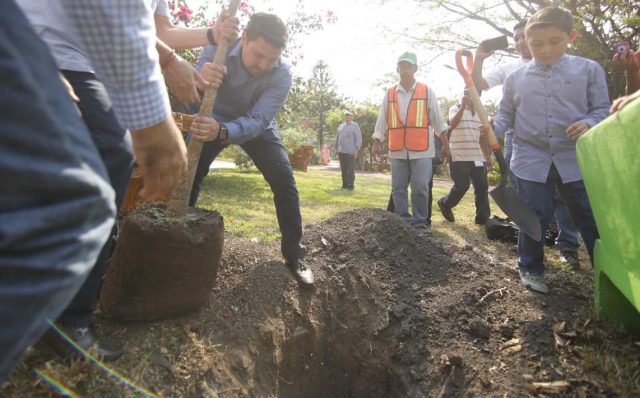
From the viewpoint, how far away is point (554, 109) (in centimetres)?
292

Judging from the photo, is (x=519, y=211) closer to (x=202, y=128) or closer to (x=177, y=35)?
(x=202, y=128)

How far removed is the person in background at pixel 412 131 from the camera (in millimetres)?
4863

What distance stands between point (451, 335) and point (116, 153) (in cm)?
212

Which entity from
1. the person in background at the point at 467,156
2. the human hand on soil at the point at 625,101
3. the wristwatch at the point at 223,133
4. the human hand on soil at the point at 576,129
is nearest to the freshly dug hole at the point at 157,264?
the wristwatch at the point at 223,133

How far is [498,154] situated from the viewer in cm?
333

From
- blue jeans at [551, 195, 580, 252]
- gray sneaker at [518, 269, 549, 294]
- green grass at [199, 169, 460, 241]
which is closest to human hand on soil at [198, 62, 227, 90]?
green grass at [199, 169, 460, 241]

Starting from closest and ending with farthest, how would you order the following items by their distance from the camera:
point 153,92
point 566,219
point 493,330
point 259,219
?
point 153,92 → point 493,330 → point 566,219 → point 259,219

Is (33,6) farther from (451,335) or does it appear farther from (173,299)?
(451,335)

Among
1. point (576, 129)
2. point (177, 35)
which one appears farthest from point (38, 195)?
point (576, 129)

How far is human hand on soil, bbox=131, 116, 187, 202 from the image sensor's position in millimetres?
1156

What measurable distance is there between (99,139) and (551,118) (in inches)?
110

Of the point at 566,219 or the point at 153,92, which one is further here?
the point at 566,219

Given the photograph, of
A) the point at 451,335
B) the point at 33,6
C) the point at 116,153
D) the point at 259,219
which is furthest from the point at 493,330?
the point at 259,219

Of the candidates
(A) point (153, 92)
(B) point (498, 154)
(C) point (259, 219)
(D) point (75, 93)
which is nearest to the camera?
(A) point (153, 92)
